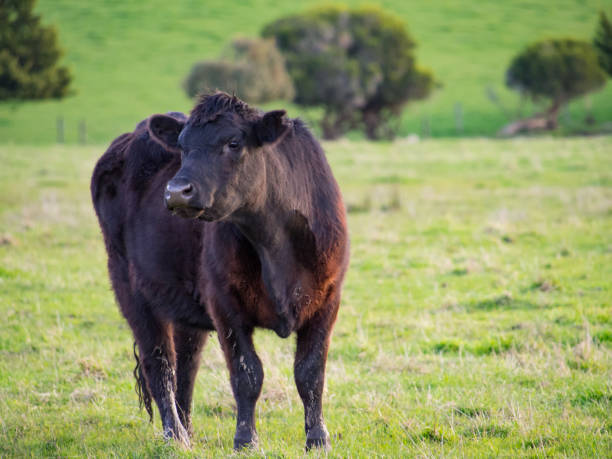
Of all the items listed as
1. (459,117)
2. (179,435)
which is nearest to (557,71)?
(459,117)

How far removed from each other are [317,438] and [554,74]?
57216 mm

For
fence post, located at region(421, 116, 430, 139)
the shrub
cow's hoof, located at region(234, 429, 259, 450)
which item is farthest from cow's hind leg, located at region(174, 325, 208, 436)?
the shrub

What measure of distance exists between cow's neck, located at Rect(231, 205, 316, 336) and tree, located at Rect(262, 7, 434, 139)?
4857 centimetres

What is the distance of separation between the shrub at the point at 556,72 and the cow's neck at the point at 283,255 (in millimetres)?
56044

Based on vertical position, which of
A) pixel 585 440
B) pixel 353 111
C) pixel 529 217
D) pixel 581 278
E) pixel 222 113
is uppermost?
pixel 222 113

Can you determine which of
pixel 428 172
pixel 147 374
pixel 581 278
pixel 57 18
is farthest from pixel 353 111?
Answer: pixel 147 374

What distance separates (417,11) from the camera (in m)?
84.7

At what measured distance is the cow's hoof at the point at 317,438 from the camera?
15.5ft

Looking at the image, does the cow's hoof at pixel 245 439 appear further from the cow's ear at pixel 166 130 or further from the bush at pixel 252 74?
the bush at pixel 252 74

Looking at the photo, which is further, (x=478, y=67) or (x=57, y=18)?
(x=57, y=18)

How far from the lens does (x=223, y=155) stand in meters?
4.32

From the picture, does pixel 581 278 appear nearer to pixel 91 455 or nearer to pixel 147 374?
pixel 147 374

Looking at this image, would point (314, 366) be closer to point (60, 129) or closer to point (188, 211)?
point (188, 211)

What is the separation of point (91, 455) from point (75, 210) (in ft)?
41.0
